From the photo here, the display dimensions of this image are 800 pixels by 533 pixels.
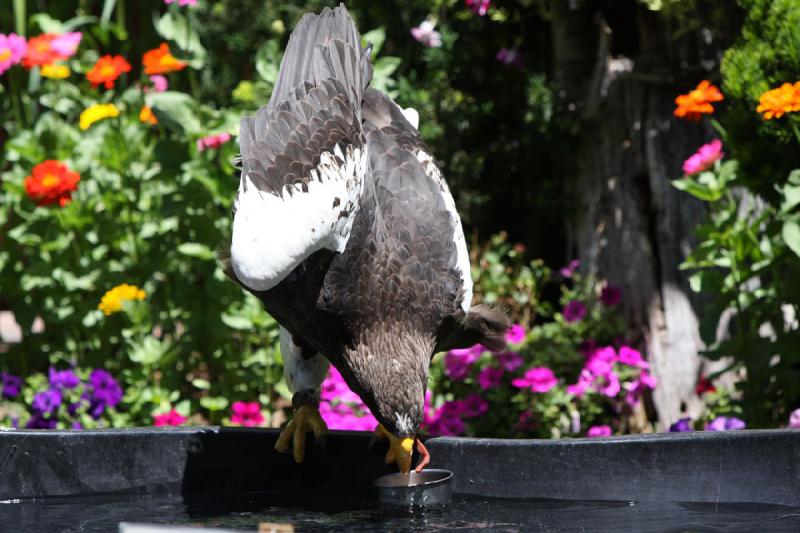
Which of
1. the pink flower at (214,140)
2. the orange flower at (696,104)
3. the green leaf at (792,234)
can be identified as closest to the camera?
the green leaf at (792,234)

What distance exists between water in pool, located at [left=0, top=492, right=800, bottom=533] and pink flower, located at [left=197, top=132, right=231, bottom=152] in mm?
1639

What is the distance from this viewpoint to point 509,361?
13.8 feet

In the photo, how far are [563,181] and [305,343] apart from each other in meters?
2.52

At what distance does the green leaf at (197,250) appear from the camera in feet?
12.7

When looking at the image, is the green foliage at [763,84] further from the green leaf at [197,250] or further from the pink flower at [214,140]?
the green leaf at [197,250]

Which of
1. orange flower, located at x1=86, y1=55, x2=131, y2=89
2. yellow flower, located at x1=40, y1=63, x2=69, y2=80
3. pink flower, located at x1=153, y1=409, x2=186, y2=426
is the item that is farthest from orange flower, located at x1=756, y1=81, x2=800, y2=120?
yellow flower, located at x1=40, y1=63, x2=69, y2=80

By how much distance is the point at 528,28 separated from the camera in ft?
17.1

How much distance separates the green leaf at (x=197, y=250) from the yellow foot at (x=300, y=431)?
115 cm

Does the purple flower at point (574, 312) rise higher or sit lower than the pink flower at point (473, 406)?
higher

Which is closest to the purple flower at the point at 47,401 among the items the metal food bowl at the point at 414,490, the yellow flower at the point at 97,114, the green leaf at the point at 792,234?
the yellow flower at the point at 97,114

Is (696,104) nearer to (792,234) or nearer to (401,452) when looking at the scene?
(792,234)

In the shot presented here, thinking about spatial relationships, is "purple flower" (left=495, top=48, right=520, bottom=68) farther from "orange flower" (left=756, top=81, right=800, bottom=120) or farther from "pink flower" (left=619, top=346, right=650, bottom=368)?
"orange flower" (left=756, top=81, right=800, bottom=120)

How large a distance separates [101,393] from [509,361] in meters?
1.63

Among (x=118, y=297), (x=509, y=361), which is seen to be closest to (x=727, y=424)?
(x=509, y=361)
